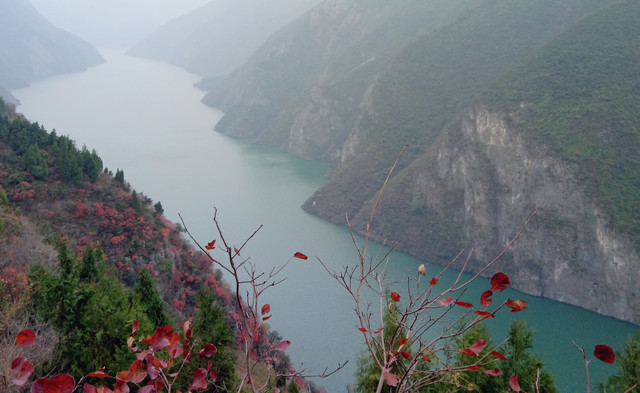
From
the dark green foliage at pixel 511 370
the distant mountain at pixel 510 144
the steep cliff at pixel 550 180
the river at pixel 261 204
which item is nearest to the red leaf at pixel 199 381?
the river at pixel 261 204

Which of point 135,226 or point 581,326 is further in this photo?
point 581,326

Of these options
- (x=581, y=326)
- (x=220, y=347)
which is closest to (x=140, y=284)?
(x=220, y=347)

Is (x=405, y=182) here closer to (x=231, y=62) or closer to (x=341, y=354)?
(x=341, y=354)

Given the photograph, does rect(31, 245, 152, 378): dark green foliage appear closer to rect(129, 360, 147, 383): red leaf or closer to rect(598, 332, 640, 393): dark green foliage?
rect(129, 360, 147, 383): red leaf

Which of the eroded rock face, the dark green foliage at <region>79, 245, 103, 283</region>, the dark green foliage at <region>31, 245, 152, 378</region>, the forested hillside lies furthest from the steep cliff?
the dark green foliage at <region>31, 245, 152, 378</region>

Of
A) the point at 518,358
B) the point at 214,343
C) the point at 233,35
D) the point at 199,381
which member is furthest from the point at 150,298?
the point at 233,35

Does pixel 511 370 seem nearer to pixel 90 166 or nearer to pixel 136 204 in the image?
pixel 136 204
